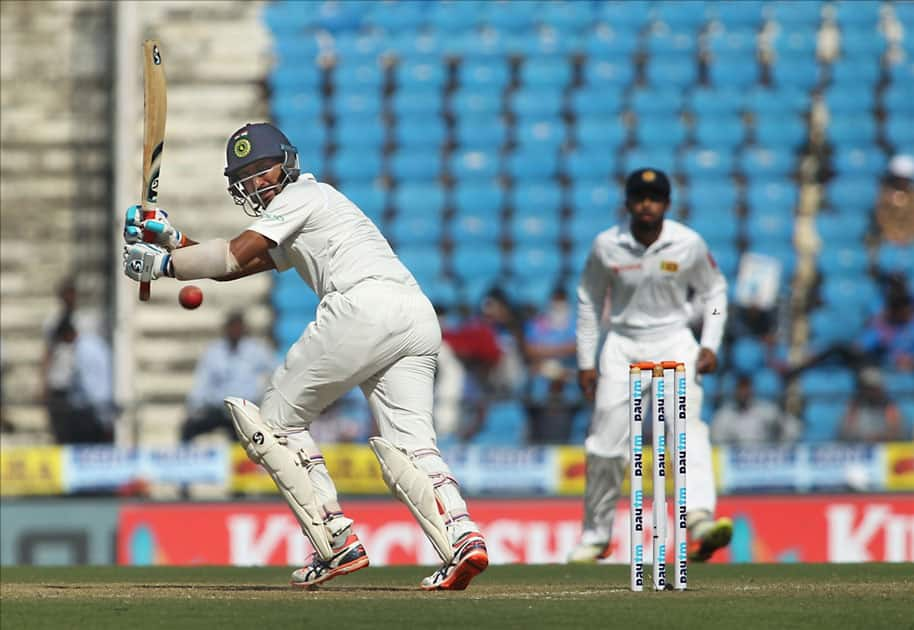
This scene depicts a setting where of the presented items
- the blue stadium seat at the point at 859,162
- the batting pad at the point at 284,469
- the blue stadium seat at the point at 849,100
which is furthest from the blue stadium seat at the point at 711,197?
the batting pad at the point at 284,469

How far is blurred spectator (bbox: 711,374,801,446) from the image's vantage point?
40.2 feet

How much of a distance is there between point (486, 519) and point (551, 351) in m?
2.09

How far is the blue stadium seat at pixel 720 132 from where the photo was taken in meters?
15.8

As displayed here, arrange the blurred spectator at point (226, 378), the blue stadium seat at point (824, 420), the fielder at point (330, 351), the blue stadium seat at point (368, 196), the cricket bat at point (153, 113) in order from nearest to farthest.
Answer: the fielder at point (330, 351)
the cricket bat at point (153, 113)
the blue stadium seat at point (824, 420)
the blurred spectator at point (226, 378)
the blue stadium seat at point (368, 196)

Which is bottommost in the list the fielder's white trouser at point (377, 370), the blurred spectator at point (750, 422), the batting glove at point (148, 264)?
the blurred spectator at point (750, 422)

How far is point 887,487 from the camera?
39.1ft

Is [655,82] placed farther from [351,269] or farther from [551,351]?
[351,269]

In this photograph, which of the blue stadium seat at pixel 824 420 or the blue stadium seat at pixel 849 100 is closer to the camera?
the blue stadium seat at pixel 824 420

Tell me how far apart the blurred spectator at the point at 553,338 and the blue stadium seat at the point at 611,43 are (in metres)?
3.28

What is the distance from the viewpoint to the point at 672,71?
1620 cm

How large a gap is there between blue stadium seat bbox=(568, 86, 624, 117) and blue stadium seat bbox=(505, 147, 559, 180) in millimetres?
502

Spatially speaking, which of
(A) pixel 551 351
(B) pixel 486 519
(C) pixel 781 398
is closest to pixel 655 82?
(A) pixel 551 351

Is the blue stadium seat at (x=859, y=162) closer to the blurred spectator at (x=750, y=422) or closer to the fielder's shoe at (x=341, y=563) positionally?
the blurred spectator at (x=750, y=422)

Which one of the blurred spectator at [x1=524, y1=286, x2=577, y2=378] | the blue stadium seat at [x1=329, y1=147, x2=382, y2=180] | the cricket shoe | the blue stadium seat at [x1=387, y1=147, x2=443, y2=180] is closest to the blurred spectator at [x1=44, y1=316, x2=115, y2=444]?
the blue stadium seat at [x1=329, y1=147, x2=382, y2=180]
